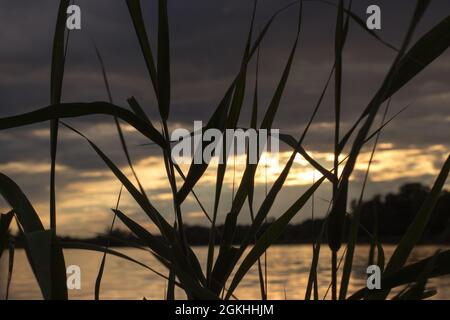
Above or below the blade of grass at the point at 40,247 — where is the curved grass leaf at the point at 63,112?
above

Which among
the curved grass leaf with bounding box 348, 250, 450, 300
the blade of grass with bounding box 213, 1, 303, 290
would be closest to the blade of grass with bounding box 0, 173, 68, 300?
the blade of grass with bounding box 213, 1, 303, 290

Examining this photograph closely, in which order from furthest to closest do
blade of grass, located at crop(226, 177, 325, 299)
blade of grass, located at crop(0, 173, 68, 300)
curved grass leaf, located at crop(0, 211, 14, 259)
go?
curved grass leaf, located at crop(0, 211, 14, 259)
blade of grass, located at crop(226, 177, 325, 299)
blade of grass, located at crop(0, 173, 68, 300)

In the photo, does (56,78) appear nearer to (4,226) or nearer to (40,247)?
(4,226)

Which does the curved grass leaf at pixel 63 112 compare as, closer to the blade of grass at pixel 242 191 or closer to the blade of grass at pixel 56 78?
the blade of grass at pixel 56 78

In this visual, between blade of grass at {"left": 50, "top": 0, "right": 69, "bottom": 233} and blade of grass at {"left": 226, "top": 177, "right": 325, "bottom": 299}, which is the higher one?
blade of grass at {"left": 50, "top": 0, "right": 69, "bottom": 233}

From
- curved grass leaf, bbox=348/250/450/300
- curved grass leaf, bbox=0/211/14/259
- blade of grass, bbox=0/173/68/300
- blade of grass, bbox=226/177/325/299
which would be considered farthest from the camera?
curved grass leaf, bbox=0/211/14/259

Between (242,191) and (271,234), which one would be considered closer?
(271,234)

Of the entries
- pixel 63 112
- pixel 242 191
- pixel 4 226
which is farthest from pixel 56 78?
pixel 242 191

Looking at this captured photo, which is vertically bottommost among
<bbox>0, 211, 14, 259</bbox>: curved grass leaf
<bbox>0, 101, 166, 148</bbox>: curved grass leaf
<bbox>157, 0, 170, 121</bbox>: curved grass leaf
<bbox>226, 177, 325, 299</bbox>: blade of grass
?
<bbox>226, 177, 325, 299</bbox>: blade of grass

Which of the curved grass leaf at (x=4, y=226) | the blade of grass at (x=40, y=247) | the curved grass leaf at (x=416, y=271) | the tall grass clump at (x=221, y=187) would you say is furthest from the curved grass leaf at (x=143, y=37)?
the curved grass leaf at (x=416, y=271)

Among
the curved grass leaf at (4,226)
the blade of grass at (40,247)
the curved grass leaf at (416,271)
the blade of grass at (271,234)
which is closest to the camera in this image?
the blade of grass at (40,247)

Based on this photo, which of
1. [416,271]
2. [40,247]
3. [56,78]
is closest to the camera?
[40,247]

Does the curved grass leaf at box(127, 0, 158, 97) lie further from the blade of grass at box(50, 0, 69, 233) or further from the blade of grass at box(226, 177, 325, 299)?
the blade of grass at box(226, 177, 325, 299)
